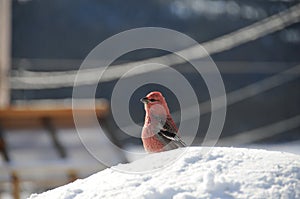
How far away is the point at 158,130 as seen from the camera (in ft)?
14.6

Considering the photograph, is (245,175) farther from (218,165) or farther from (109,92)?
(109,92)

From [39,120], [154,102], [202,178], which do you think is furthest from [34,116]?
[202,178]

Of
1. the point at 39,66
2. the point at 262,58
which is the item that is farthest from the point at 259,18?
the point at 39,66

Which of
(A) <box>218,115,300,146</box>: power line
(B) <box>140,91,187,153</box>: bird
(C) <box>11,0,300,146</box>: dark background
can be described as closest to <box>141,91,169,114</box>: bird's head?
(B) <box>140,91,187,153</box>: bird

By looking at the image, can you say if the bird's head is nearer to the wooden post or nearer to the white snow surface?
the white snow surface

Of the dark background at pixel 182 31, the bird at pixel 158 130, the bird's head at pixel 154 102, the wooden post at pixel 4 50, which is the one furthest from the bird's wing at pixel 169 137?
the dark background at pixel 182 31

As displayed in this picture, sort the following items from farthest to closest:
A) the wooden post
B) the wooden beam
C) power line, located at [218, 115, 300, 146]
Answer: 1. power line, located at [218, 115, 300, 146]
2. the wooden post
3. the wooden beam

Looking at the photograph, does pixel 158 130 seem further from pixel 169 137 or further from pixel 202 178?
pixel 202 178

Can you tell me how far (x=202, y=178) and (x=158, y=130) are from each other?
1.39 meters

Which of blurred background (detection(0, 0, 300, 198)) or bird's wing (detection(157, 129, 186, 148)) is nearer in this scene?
bird's wing (detection(157, 129, 186, 148))

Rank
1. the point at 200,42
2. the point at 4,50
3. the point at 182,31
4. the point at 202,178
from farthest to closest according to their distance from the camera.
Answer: the point at 182,31, the point at 200,42, the point at 4,50, the point at 202,178

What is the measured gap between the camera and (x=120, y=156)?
9.38 m

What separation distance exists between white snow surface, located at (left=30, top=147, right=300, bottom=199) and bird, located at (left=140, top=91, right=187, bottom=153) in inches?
36.0

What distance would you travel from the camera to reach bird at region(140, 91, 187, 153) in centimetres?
439
